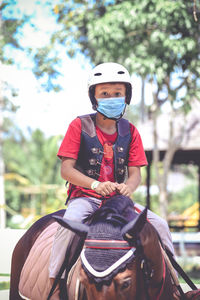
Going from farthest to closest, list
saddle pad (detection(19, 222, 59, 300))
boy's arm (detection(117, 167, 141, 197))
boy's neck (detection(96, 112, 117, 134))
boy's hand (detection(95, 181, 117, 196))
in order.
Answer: boy's neck (detection(96, 112, 117, 134)) < boy's arm (detection(117, 167, 141, 197)) < saddle pad (detection(19, 222, 59, 300)) < boy's hand (detection(95, 181, 117, 196))

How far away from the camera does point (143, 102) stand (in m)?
15.5

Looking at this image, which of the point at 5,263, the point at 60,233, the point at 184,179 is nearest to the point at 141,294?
the point at 60,233

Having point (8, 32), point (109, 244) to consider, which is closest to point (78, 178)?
point (109, 244)

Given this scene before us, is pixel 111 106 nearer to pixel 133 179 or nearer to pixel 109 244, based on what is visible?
pixel 133 179

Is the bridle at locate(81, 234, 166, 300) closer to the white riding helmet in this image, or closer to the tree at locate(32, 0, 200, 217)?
the white riding helmet

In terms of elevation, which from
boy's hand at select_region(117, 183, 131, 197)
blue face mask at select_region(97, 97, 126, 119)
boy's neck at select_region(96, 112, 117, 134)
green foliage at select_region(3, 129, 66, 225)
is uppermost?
blue face mask at select_region(97, 97, 126, 119)

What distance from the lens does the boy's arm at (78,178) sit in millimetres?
2422

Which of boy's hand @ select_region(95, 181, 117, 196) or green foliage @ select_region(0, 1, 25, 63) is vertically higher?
green foliage @ select_region(0, 1, 25, 63)

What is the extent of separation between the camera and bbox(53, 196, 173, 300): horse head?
6.27 ft

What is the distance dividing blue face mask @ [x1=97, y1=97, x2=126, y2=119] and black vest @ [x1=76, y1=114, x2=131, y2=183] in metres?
0.14

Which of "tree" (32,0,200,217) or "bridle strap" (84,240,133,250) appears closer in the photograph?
"bridle strap" (84,240,133,250)

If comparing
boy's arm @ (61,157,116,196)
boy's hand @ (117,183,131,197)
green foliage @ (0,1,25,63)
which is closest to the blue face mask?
boy's arm @ (61,157,116,196)

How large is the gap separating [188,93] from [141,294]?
940cm

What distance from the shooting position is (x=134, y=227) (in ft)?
6.40
